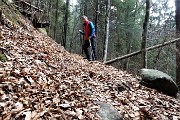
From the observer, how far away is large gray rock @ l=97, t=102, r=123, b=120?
4152mm

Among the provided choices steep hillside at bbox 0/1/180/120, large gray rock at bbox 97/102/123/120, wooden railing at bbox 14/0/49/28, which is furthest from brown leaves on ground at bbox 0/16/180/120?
wooden railing at bbox 14/0/49/28

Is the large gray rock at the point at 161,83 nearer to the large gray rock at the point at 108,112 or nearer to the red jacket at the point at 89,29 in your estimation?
the large gray rock at the point at 108,112

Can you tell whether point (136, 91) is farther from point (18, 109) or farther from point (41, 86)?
point (18, 109)

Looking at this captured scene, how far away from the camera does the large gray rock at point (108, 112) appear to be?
415cm

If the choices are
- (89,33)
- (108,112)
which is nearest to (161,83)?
Answer: (108,112)

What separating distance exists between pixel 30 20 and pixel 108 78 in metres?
7.55

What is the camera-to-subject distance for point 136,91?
649 centimetres

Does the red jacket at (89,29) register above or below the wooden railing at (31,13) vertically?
below

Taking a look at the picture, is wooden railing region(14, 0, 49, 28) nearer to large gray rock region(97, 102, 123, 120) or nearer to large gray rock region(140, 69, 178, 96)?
large gray rock region(140, 69, 178, 96)

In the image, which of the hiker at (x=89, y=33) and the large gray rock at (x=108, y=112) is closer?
the large gray rock at (x=108, y=112)

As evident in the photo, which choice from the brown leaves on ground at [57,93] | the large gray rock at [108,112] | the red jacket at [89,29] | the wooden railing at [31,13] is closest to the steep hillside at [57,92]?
the brown leaves on ground at [57,93]

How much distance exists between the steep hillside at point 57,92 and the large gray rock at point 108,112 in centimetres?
10

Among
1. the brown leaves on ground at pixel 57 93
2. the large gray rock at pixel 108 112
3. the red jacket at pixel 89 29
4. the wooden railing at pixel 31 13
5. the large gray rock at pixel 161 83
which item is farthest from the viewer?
the wooden railing at pixel 31 13

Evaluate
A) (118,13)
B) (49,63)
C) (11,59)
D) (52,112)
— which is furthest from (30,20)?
(118,13)
